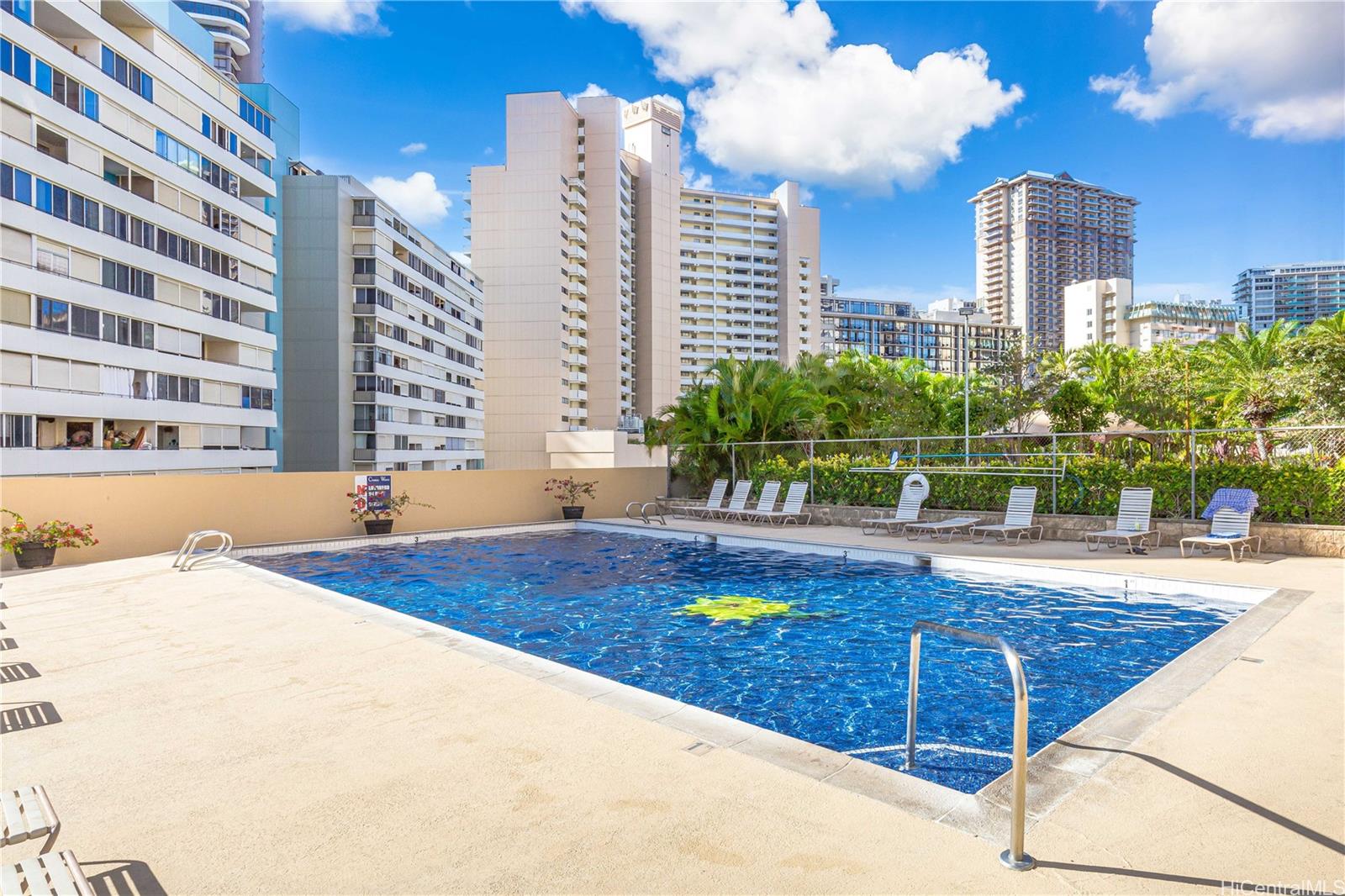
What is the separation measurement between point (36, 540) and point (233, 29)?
11479cm

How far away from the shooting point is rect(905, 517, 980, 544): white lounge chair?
14.5m

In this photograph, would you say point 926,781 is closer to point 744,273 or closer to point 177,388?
point 177,388

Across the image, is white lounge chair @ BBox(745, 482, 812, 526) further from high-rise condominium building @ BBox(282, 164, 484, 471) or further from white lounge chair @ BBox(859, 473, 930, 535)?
high-rise condominium building @ BBox(282, 164, 484, 471)

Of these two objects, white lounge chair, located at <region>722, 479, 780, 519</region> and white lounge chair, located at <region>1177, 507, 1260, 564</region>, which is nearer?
white lounge chair, located at <region>1177, 507, 1260, 564</region>

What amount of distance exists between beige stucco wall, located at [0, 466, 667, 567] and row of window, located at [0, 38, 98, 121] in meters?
24.7

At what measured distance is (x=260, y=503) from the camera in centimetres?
1541

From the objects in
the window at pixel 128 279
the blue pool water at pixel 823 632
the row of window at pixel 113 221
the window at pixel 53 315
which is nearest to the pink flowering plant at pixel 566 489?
the blue pool water at pixel 823 632

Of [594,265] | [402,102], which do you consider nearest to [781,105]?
[402,102]

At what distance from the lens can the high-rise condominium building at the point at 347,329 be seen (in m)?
52.5

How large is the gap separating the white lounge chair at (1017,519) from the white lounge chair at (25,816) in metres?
14.3

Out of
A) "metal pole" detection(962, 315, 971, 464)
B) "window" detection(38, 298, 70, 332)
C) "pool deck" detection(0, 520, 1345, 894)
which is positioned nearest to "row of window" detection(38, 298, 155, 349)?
"window" detection(38, 298, 70, 332)

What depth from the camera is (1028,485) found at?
49.6 feet

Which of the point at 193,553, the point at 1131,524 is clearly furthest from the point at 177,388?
the point at 1131,524

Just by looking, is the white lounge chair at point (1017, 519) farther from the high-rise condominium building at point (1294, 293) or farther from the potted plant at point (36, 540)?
the high-rise condominium building at point (1294, 293)
